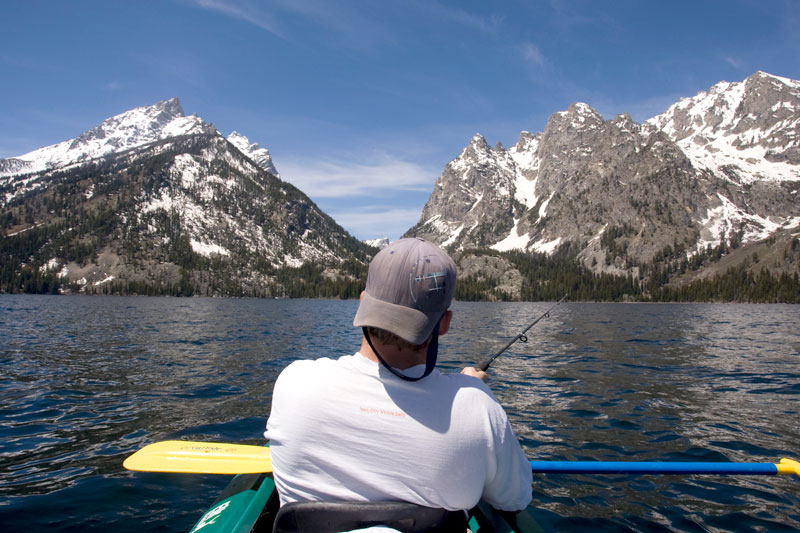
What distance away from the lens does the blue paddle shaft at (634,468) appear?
6180mm

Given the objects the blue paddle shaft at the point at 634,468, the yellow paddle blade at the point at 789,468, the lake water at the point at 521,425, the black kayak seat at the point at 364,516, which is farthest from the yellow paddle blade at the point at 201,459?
the yellow paddle blade at the point at 789,468

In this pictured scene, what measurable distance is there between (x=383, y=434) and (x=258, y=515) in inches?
108

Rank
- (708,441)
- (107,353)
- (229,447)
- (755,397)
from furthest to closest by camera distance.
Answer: (107,353), (755,397), (708,441), (229,447)

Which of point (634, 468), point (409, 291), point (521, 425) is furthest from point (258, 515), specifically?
point (521, 425)

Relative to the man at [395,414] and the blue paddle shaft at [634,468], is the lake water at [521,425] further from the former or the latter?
the man at [395,414]

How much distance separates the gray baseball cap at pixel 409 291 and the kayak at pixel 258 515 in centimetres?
217

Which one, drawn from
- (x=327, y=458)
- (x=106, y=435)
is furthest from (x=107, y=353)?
(x=327, y=458)

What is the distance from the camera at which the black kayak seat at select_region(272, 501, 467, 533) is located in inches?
109

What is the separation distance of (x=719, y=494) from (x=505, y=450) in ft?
25.7

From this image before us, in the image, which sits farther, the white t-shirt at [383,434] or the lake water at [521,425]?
the lake water at [521,425]

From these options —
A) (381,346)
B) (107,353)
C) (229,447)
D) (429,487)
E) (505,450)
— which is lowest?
(107,353)

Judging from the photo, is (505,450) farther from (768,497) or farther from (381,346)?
(768,497)

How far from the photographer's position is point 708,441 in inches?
414

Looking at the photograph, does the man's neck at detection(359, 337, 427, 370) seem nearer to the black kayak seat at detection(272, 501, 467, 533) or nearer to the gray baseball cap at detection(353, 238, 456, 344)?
the gray baseball cap at detection(353, 238, 456, 344)
